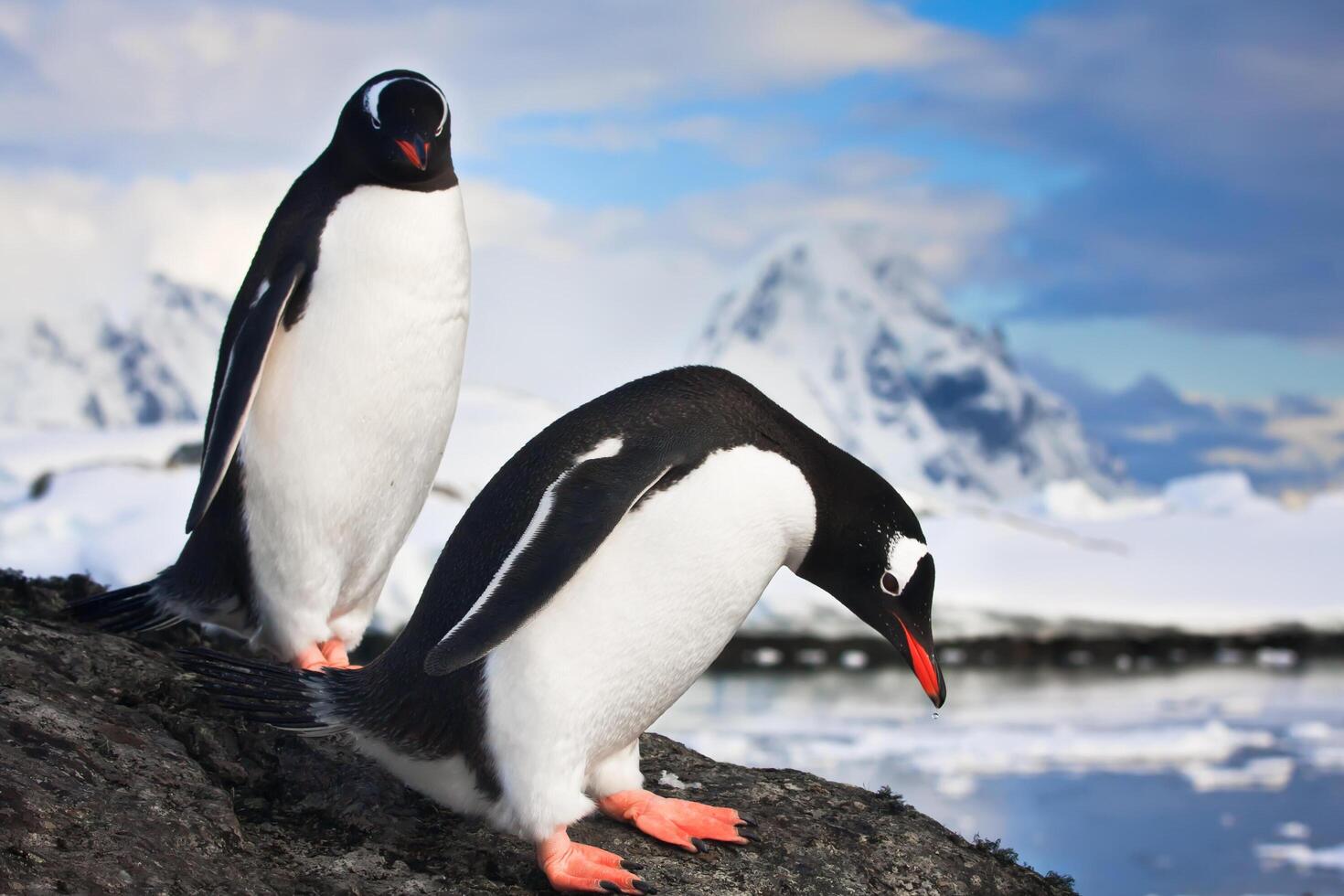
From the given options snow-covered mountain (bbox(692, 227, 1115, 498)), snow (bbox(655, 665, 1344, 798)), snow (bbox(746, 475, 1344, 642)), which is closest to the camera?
snow (bbox(655, 665, 1344, 798))

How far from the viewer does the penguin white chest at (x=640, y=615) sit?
6.88 ft

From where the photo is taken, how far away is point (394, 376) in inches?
115

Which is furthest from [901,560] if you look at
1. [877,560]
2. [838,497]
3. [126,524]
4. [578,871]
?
[126,524]

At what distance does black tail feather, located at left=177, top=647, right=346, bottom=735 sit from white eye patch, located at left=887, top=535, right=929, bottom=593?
1.02 metres

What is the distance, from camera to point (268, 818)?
2.29 metres

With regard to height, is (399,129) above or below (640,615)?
above

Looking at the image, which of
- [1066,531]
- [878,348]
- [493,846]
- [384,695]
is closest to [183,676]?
[384,695]

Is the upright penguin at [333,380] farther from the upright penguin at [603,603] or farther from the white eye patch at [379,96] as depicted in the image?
the upright penguin at [603,603]

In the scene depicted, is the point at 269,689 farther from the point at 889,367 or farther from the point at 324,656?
the point at 889,367

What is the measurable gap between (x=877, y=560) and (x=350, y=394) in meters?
1.27

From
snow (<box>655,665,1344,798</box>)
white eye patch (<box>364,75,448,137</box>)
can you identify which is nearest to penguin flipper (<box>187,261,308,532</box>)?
white eye patch (<box>364,75,448,137</box>)

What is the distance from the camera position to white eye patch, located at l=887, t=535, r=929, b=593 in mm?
2297

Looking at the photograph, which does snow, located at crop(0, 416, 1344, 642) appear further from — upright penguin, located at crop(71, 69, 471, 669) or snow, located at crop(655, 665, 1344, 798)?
upright penguin, located at crop(71, 69, 471, 669)

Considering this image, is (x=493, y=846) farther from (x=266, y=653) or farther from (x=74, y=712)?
(x=266, y=653)
